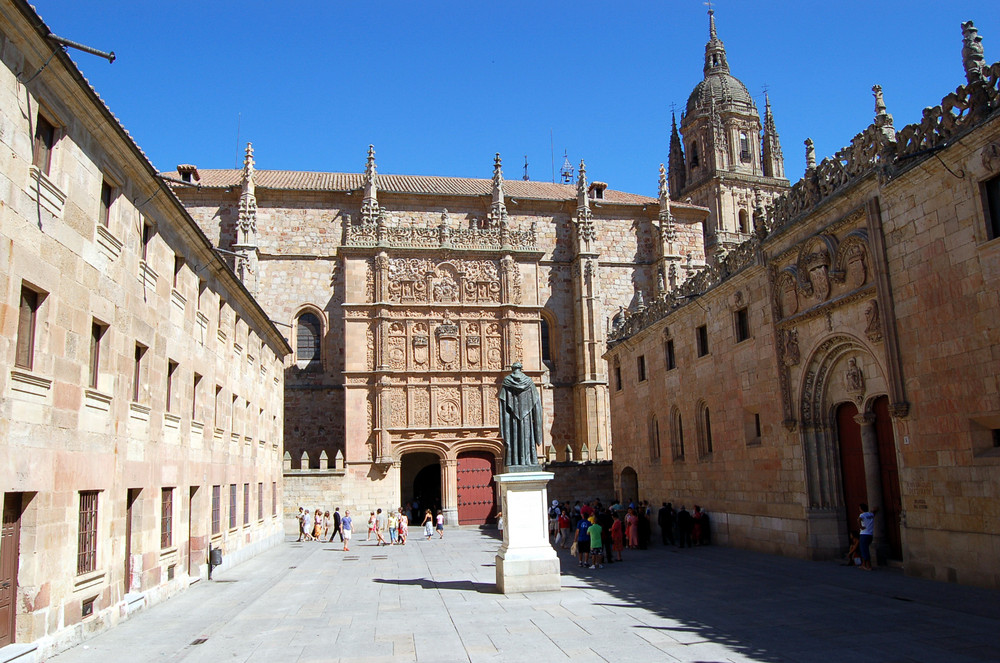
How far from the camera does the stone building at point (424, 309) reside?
35000 mm

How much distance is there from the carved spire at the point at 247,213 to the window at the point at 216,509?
66.1 ft

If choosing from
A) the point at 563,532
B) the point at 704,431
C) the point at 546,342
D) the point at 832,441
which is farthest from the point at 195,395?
the point at 546,342

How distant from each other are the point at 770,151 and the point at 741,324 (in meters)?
40.1

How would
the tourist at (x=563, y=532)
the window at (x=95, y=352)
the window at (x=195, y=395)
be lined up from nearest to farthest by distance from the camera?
the window at (x=95, y=352), the window at (x=195, y=395), the tourist at (x=563, y=532)

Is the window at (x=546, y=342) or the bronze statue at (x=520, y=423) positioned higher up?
the window at (x=546, y=342)

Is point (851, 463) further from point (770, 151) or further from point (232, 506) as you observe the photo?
point (770, 151)

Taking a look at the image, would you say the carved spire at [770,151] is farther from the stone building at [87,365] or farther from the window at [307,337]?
the stone building at [87,365]

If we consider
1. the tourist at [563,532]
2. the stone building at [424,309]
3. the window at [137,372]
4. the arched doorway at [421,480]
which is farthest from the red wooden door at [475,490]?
the window at [137,372]

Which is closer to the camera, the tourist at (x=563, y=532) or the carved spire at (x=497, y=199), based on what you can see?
the tourist at (x=563, y=532)

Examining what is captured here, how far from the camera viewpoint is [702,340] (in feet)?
75.3

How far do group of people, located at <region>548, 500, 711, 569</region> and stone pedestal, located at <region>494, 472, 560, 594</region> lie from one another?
13.2 ft

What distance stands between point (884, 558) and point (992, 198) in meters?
7.45

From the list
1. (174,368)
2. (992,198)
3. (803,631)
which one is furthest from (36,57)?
(992,198)


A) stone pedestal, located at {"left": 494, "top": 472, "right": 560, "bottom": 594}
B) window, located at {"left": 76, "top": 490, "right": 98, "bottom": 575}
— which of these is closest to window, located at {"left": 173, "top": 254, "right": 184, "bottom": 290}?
window, located at {"left": 76, "top": 490, "right": 98, "bottom": 575}
